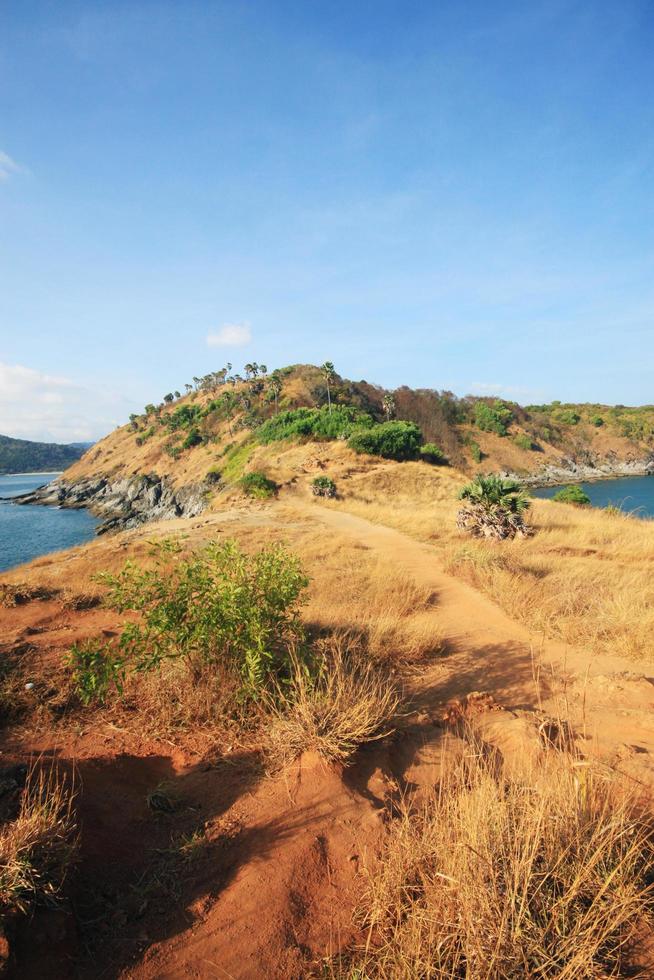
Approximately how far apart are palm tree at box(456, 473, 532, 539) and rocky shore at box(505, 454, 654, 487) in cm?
5013

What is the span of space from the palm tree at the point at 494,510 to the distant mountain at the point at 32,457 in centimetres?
17936

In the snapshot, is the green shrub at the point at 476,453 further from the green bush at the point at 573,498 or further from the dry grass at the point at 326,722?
the dry grass at the point at 326,722

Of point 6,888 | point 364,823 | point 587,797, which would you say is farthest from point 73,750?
point 587,797

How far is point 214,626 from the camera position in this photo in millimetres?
4578

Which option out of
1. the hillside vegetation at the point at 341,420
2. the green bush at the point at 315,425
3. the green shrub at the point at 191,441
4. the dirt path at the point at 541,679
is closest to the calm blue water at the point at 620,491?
the hillside vegetation at the point at 341,420

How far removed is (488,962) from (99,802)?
2.57 m

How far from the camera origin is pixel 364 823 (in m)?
3.02

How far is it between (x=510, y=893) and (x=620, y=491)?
201 ft

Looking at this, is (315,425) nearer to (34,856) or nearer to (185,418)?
(34,856)

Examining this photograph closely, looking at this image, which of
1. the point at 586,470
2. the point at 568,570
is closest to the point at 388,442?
the point at 568,570

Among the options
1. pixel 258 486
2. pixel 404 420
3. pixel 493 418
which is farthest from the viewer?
pixel 493 418

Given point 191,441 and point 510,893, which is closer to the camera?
point 510,893

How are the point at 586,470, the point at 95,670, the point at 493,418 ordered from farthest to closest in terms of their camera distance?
1. the point at 493,418
2. the point at 586,470
3. the point at 95,670

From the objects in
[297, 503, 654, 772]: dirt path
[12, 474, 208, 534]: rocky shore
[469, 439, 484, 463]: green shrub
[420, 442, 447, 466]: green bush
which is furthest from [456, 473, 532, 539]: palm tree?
[469, 439, 484, 463]: green shrub
